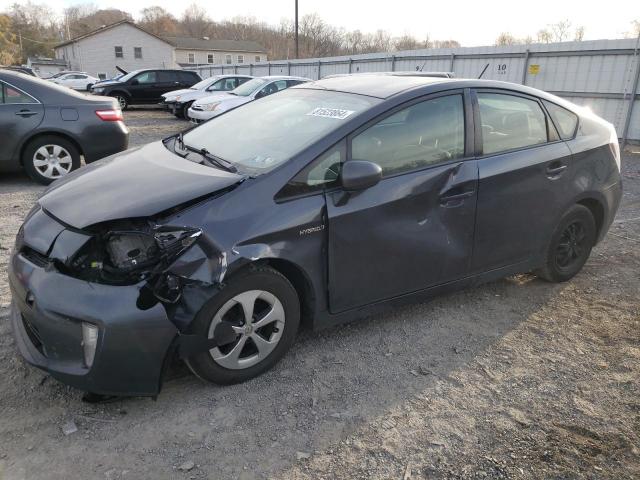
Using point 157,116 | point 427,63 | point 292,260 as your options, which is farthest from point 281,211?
point 157,116

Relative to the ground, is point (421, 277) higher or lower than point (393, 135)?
lower

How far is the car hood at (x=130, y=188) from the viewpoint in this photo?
265 cm

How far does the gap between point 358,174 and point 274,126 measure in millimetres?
885

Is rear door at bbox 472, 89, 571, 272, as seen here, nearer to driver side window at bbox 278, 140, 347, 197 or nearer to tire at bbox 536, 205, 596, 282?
tire at bbox 536, 205, 596, 282

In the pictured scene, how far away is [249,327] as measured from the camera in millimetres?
2799

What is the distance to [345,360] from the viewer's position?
10.5ft

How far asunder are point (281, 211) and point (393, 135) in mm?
961

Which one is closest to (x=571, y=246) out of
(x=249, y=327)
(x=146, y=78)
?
(x=249, y=327)

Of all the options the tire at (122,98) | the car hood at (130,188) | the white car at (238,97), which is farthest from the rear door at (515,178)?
the tire at (122,98)

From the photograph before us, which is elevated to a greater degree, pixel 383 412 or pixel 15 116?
pixel 15 116

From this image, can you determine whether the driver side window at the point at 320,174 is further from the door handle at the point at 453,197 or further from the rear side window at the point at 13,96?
the rear side window at the point at 13,96

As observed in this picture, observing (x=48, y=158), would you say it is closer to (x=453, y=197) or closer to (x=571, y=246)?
(x=453, y=197)

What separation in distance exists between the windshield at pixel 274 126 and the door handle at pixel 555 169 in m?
1.53

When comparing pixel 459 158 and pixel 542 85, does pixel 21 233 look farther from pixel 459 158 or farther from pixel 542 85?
pixel 542 85
